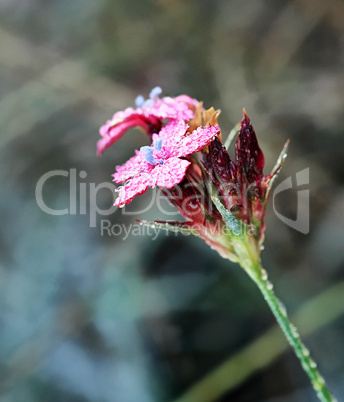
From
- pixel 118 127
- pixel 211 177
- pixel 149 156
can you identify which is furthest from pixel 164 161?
pixel 118 127

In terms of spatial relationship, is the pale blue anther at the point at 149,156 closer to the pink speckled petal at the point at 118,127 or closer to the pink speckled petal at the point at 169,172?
the pink speckled petal at the point at 169,172

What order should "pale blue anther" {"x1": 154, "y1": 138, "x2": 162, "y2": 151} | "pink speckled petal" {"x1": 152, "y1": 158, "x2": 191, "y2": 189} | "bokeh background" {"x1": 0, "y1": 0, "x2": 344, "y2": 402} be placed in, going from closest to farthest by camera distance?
1. "pink speckled petal" {"x1": 152, "y1": 158, "x2": 191, "y2": 189}
2. "pale blue anther" {"x1": 154, "y1": 138, "x2": 162, "y2": 151}
3. "bokeh background" {"x1": 0, "y1": 0, "x2": 344, "y2": 402}

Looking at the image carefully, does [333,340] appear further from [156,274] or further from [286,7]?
[286,7]

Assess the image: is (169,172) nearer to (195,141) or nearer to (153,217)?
(195,141)

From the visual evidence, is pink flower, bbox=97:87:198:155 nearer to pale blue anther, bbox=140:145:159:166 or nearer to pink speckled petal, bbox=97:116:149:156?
pink speckled petal, bbox=97:116:149:156

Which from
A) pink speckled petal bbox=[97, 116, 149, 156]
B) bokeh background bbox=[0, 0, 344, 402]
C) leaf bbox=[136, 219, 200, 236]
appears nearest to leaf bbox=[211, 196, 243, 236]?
leaf bbox=[136, 219, 200, 236]

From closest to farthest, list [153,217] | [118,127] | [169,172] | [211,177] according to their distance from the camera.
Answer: [169,172] → [211,177] → [118,127] → [153,217]

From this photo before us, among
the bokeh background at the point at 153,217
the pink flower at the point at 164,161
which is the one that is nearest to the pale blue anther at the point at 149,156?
the pink flower at the point at 164,161
